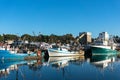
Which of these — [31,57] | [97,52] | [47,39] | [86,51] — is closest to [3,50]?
[31,57]

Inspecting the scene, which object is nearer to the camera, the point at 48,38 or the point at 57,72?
the point at 57,72

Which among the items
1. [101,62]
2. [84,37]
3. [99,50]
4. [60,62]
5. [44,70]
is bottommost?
[44,70]

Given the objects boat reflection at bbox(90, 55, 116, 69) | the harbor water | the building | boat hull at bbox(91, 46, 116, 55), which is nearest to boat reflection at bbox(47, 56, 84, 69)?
the harbor water

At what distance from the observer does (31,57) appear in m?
70.1

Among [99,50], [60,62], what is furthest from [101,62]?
[99,50]

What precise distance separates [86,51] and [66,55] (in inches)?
764

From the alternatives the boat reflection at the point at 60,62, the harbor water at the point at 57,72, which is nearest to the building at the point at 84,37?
the boat reflection at the point at 60,62

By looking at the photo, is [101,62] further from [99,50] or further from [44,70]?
[99,50]

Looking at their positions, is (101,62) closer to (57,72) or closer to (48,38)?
(57,72)

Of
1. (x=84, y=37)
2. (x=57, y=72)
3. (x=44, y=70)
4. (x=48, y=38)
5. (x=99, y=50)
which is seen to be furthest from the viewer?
(x=84, y=37)

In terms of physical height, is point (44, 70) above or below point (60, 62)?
below

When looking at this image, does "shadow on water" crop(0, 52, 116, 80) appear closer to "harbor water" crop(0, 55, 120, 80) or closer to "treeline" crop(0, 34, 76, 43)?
"harbor water" crop(0, 55, 120, 80)

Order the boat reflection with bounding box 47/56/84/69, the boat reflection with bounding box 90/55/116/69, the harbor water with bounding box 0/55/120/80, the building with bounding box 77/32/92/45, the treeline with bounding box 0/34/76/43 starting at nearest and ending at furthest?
the harbor water with bounding box 0/55/120/80 < the boat reflection with bounding box 47/56/84/69 < the boat reflection with bounding box 90/55/116/69 < the treeline with bounding box 0/34/76/43 < the building with bounding box 77/32/92/45

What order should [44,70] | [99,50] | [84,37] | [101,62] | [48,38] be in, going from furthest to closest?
[84,37], [48,38], [99,50], [101,62], [44,70]
